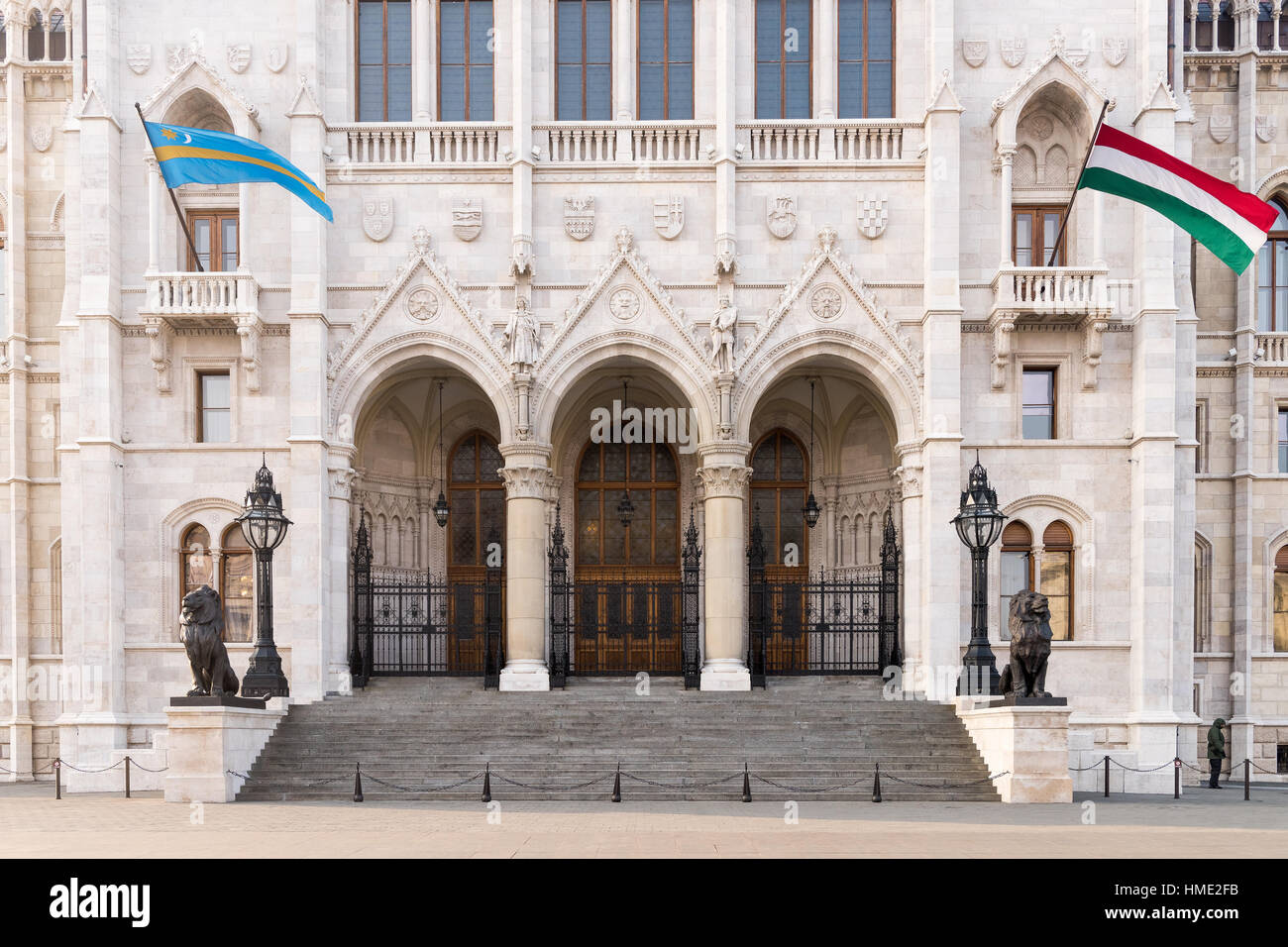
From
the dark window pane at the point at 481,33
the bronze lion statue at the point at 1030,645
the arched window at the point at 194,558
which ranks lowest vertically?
the bronze lion statue at the point at 1030,645

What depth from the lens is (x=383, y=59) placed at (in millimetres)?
29656

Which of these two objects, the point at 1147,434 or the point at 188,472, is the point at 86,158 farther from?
the point at 1147,434

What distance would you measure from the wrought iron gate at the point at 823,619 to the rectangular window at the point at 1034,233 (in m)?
6.64

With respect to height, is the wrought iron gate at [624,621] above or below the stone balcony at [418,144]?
below

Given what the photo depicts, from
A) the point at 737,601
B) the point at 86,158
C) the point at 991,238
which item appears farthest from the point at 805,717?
the point at 86,158

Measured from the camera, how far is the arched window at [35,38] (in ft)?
106

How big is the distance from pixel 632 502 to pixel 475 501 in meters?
4.03

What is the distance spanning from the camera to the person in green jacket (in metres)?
27.8

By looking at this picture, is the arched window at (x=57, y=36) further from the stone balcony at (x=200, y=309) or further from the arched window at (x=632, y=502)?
the arched window at (x=632, y=502)

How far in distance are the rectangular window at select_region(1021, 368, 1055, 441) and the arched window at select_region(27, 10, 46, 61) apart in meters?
24.8

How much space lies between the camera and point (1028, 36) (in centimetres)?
2891

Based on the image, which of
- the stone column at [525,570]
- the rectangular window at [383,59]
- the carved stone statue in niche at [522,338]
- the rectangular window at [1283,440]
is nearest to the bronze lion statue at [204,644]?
the stone column at [525,570]

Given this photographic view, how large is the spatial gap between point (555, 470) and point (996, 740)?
1385cm

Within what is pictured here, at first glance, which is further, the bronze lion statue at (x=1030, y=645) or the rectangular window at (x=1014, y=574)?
→ the rectangular window at (x=1014, y=574)
